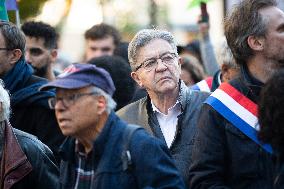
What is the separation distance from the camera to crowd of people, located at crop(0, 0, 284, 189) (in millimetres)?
4746

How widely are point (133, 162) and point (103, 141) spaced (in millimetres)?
202

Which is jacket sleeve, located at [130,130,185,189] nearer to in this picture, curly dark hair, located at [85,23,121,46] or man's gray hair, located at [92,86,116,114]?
man's gray hair, located at [92,86,116,114]

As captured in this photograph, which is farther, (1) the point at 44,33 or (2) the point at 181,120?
(1) the point at 44,33

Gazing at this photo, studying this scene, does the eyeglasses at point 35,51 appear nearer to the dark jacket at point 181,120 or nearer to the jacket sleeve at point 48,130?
the jacket sleeve at point 48,130

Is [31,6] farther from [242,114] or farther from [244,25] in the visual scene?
[242,114]

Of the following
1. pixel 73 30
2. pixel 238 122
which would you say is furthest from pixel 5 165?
pixel 73 30

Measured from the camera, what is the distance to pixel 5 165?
225 inches

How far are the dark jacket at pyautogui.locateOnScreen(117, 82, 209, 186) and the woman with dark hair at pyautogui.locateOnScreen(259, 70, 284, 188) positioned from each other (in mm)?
1114

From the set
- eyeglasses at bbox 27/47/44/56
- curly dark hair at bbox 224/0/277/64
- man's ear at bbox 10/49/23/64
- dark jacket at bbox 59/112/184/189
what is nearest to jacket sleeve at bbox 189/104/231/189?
dark jacket at bbox 59/112/184/189

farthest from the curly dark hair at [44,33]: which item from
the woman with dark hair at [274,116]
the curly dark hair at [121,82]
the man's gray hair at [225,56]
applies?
the woman with dark hair at [274,116]

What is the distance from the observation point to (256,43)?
215 inches

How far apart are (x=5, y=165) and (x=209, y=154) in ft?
4.59

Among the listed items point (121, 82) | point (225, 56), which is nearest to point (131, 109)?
point (121, 82)

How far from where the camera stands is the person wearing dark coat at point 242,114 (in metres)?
5.09
